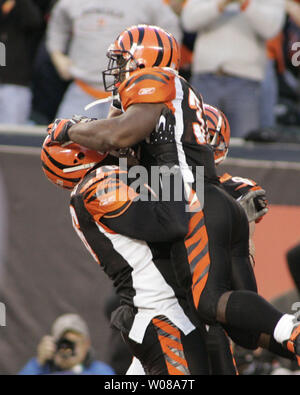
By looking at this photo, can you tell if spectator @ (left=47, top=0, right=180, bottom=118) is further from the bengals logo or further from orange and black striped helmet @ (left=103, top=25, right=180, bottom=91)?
the bengals logo

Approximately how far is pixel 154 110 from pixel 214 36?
118 inches

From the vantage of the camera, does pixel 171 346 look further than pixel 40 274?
No

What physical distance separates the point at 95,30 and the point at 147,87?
2959 mm

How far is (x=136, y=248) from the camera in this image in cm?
424

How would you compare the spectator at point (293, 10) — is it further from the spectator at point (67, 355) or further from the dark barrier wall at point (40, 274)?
the spectator at point (67, 355)

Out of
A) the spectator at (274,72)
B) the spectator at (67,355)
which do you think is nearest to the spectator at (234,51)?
the spectator at (274,72)

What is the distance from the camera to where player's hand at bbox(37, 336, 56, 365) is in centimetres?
616

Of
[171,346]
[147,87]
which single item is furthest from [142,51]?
[171,346]

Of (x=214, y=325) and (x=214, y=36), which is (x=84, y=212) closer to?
(x=214, y=325)

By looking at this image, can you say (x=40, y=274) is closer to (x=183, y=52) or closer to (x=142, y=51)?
(x=183, y=52)

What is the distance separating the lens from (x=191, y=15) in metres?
6.91

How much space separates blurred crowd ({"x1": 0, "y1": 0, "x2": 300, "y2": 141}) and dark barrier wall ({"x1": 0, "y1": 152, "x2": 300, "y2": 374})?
0.67m

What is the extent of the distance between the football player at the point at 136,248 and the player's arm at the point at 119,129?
0.14m
